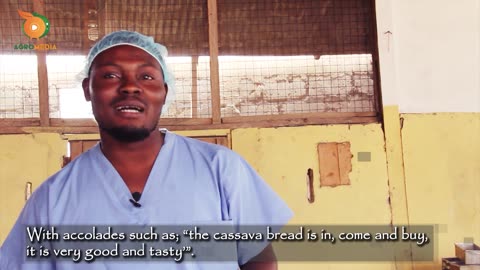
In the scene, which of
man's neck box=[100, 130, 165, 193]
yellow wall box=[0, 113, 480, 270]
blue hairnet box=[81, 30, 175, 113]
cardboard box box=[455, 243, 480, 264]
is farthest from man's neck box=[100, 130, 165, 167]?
Result: cardboard box box=[455, 243, 480, 264]

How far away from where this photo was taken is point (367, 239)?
3.97 m

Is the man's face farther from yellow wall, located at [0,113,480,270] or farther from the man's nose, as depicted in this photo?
yellow wall, located at [0,113,480,270]

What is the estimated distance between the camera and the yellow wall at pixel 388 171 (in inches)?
154

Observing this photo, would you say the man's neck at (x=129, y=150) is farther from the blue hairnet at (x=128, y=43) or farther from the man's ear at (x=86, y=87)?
the blue hairnet at (x=128, y=43)

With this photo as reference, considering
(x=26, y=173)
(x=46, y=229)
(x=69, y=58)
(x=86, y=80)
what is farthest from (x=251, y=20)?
(x=46, y=229)

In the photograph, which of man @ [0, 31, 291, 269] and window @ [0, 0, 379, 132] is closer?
man @ [0, 31, 291, 269]

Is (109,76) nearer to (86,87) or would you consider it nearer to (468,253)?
(86,87)

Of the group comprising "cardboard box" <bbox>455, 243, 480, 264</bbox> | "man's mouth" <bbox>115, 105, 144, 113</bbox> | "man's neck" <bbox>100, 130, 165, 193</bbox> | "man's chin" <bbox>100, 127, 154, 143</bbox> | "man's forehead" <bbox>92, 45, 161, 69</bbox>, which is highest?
"man's forehead" <bbox>92, 45, 161, 69</bbox>

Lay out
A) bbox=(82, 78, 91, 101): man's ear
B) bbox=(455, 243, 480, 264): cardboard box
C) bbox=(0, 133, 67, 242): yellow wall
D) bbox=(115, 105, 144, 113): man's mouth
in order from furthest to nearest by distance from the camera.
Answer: bbox=(0, 133, 67, 242): yellow wall < bbox=(455, 243, 480, 264): cardboard box < bbox=(82, 78, 91, 101): man's ear < bbox=(115, 105, 144, 113): man's mouth

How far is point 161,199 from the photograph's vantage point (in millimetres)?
1594

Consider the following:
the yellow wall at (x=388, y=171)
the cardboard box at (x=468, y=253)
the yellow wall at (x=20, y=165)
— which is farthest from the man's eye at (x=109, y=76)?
the cardboard box at (x=468, y=253)

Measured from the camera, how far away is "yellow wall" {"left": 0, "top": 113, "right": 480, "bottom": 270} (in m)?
3.90

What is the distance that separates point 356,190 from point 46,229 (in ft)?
9.11

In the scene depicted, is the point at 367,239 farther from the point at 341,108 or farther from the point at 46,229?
the point at 46,229
